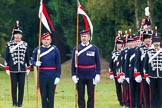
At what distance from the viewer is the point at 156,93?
65.7 ft

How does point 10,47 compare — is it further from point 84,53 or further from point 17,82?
point 84,53

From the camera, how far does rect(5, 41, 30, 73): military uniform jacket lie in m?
23.1

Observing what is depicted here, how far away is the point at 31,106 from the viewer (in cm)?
2330

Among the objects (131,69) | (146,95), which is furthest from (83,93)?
(131,69)

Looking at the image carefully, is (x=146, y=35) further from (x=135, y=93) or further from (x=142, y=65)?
(x=135, y=93)

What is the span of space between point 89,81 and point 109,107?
12.9 feet

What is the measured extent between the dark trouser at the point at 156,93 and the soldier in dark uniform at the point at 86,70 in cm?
139

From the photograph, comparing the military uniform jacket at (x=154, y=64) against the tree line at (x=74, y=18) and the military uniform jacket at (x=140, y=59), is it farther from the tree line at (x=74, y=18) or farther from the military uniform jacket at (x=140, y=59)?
the tree line at (x=74, y=18)

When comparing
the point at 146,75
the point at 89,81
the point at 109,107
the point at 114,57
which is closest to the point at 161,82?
the point at 146,75

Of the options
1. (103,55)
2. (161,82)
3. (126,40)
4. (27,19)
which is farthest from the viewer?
(27,19)

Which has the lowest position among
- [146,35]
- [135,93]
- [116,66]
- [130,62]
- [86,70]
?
[135,93]

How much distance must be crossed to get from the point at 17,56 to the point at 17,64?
239 mm

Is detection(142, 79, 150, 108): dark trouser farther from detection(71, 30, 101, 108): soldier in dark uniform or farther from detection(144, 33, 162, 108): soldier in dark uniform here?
detection(71, 30, 101, 108): soldier in dark uniform

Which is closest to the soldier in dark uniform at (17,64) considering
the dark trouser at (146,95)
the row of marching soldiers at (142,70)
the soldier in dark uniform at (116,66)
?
the row of marching soldiers at (142,70)
